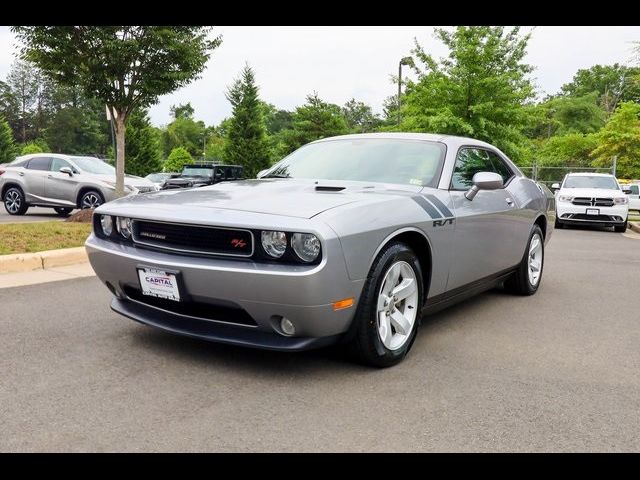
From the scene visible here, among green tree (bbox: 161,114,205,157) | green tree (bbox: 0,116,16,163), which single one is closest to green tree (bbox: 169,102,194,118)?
green tree (bbox: 161,114,205,157)

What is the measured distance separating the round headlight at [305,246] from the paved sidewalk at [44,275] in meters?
3.75

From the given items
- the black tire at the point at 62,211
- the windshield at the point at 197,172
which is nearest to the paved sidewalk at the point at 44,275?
the black tire at the point at 62,211

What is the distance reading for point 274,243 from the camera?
3.11m

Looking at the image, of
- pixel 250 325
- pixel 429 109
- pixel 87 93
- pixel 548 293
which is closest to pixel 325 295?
pixel 250 325

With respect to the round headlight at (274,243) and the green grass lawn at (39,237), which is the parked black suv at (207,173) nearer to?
the green grass lawn at (39,237)

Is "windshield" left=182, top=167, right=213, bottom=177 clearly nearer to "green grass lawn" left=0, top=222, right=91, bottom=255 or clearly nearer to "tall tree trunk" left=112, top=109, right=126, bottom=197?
"tall tree trunk" left=112, top=109, right=126, bottom=197

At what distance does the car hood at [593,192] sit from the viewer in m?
14.6

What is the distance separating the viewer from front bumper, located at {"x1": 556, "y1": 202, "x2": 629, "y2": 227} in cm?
1445

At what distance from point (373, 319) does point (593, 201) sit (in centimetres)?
1304

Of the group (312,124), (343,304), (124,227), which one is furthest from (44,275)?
Result: (312,124)

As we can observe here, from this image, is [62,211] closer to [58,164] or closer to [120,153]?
[58,164]

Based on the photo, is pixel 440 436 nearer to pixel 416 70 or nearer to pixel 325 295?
pixel 325 295

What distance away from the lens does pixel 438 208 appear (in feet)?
13.0

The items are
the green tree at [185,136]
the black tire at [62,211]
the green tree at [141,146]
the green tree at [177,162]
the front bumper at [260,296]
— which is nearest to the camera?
the front bumper at [260,296]
